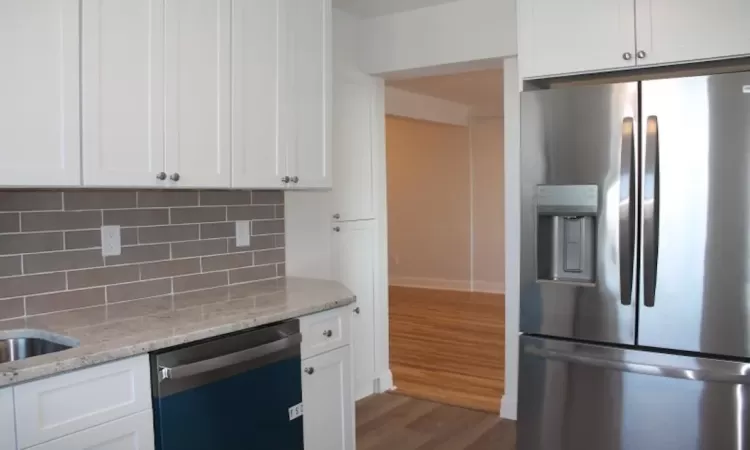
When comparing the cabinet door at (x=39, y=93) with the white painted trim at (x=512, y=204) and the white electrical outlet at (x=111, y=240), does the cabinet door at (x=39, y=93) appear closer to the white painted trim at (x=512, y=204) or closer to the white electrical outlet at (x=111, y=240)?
the white electrical outlet at (x=111, y=240)

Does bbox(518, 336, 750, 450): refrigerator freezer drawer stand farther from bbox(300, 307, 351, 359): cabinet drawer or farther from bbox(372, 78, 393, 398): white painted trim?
bbox(372, 78, 393, 398): white painted trim

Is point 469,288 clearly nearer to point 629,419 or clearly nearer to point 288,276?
point 288,276

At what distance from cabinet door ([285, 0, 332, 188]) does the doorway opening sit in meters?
2.99

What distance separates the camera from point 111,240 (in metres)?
2.40

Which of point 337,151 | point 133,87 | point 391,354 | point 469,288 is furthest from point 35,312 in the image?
point 469,288

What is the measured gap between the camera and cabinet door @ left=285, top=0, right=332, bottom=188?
2.77 meters

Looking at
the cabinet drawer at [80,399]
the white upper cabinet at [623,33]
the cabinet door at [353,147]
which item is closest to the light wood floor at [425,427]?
the cabinet door at [353,147]

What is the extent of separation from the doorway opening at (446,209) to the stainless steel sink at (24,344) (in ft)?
12.7

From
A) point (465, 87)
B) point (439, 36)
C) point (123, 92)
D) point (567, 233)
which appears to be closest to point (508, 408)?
point (567, 233)

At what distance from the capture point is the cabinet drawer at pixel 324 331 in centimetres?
243

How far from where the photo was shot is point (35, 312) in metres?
2.18

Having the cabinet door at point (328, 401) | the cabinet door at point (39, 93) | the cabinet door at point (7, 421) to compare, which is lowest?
the cabinet door at point (328, 401)

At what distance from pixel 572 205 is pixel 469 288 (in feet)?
19.1

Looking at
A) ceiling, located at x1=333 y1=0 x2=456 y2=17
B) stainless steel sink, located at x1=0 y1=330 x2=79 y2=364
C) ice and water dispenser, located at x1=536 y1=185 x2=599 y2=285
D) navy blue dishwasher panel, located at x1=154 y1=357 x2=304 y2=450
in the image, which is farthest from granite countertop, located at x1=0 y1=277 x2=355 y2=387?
ceiling, located at x1=333 y1=0 x2=456 y2=17
